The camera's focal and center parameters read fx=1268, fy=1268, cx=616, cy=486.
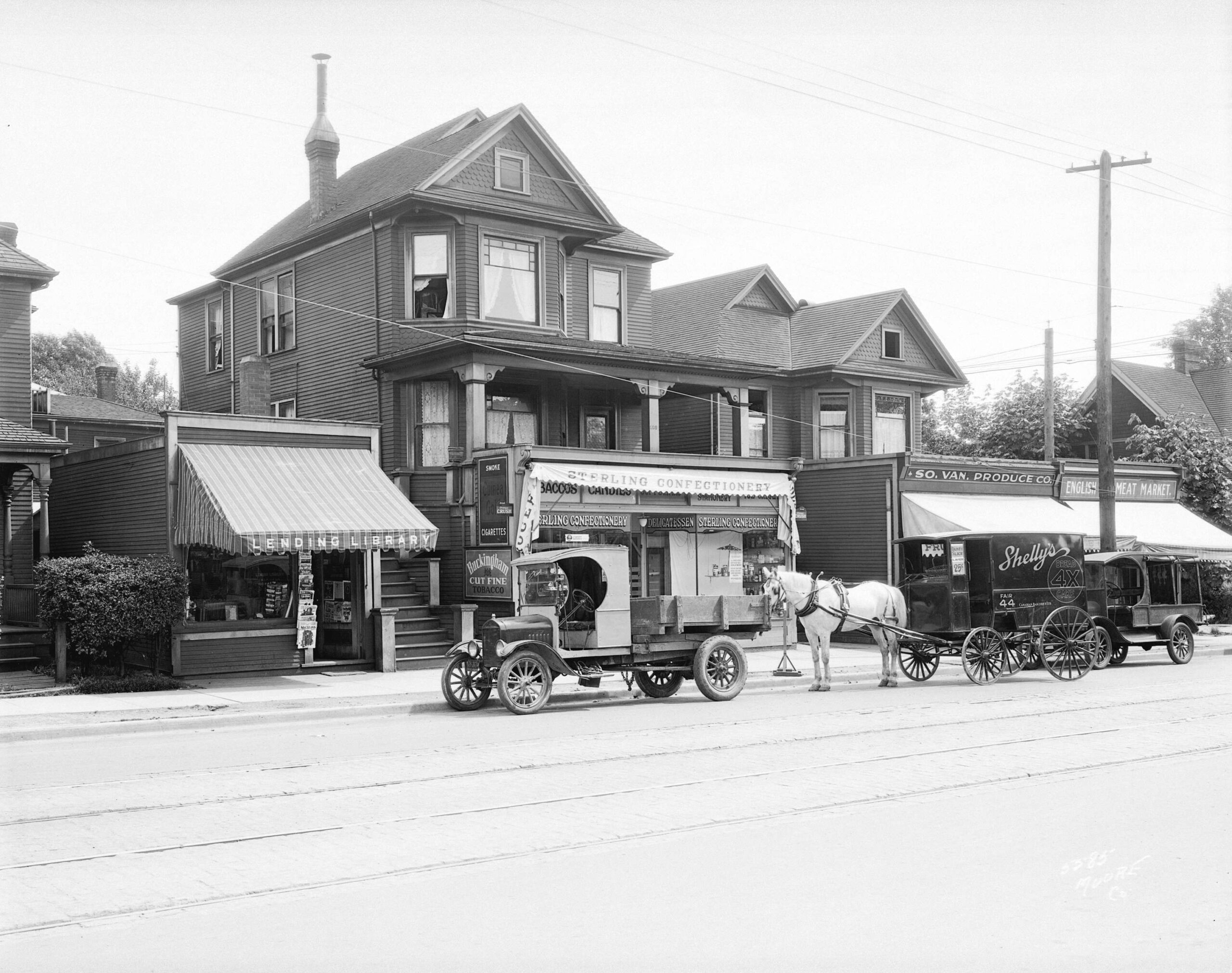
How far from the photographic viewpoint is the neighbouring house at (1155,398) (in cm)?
4775

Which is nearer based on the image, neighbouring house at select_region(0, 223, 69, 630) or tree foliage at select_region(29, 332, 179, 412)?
neighbouring house at select_region(0, 223, 69, 630)

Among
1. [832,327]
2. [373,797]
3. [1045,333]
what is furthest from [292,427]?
[1045,333]

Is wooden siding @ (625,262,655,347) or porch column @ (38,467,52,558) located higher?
wooden siding @ (625,262,655,347)

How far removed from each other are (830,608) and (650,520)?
8.57 metres

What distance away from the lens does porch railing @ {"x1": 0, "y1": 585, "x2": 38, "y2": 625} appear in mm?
21969

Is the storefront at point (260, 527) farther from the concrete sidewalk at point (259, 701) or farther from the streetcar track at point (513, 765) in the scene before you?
the streetcar track at point (513, 765)

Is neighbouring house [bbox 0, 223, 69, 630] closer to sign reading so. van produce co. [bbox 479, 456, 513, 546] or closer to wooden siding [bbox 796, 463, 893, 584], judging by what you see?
sign reading so. van produce co. [bbox 479, 456, 513, 546]

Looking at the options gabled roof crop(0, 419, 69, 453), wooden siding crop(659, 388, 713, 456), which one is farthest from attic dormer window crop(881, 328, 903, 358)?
gabled roof crop(0, 419, 69, 453)

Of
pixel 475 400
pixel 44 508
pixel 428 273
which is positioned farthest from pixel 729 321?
pixel 44 508

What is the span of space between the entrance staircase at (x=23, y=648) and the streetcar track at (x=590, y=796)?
14.3 m

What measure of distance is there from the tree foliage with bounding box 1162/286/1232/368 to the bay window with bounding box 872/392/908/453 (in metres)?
27.5

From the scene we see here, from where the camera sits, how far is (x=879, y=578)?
1199 inches

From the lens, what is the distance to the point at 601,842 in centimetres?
838

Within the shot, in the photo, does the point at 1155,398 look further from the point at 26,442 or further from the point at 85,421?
the point at 26,442
